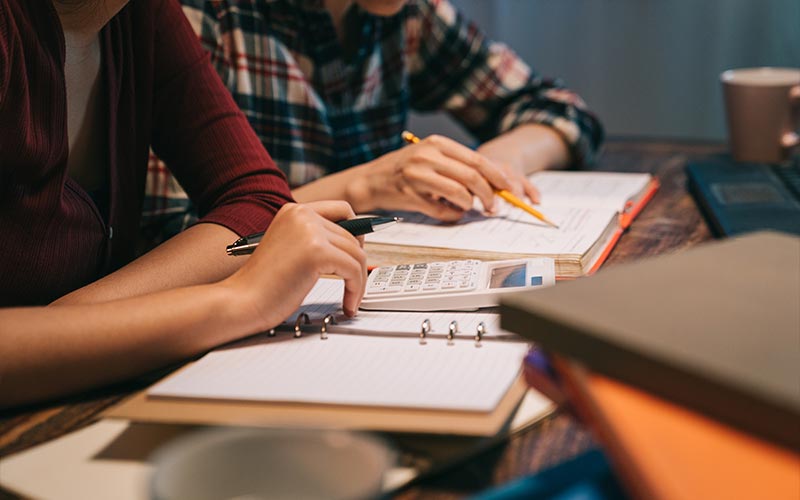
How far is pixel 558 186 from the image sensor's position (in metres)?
1.22

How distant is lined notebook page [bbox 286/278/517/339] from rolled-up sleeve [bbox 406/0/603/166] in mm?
836

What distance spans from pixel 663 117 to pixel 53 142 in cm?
174

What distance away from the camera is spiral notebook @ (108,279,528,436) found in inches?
19.6

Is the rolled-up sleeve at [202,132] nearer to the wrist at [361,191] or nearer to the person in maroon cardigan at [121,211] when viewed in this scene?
the person in maroon cardigan at [121,211]

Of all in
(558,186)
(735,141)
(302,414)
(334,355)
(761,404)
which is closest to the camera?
(761,404)

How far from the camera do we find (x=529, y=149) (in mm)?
1341

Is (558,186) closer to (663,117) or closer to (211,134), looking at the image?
(211,134)

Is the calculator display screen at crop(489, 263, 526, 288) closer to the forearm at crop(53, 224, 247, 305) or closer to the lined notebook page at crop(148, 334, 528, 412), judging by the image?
the lined notebook page at crop(148, 334, 528, 412)

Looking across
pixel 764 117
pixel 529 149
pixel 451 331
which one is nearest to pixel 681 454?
pixel 451 331

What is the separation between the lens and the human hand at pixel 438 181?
3.39 ft

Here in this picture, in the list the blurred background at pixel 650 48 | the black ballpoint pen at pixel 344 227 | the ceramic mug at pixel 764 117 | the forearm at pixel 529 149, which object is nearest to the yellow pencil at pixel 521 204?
the forearm at pixel 529 149

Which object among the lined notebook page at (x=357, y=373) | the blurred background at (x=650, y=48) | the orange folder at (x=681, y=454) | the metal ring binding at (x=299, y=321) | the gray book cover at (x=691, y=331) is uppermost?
the gray book cover at (x=691, y=331)

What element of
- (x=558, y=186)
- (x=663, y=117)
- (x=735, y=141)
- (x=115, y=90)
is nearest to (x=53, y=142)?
(x=115, y=90)

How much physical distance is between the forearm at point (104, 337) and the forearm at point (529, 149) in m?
0.67
